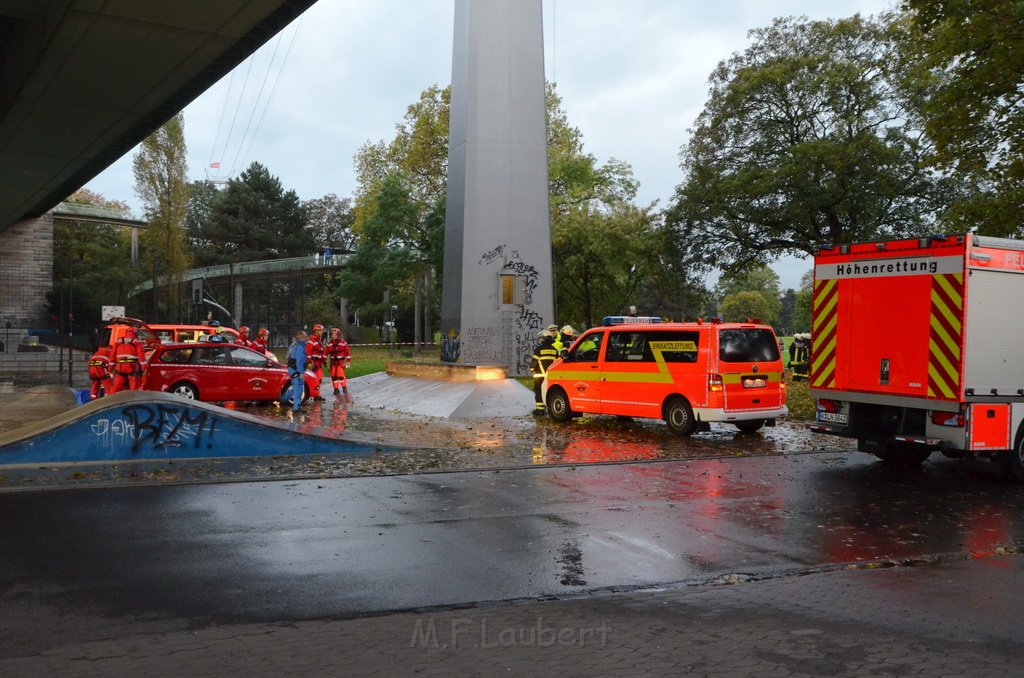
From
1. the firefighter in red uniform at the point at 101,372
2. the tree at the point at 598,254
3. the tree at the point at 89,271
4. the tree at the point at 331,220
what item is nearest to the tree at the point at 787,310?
the tree at the point at 331,220

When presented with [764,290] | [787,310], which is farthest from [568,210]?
[787,310]

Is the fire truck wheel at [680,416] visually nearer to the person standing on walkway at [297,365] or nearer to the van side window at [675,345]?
the van side window at [675,345]

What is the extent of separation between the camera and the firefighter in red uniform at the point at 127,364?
16.0m

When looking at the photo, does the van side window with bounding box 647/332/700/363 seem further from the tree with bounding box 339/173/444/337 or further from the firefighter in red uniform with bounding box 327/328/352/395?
the tree with bounding box 339/173/444/337

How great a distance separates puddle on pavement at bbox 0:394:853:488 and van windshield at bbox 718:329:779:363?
4.45 feet

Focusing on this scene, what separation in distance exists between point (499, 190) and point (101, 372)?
11.8m

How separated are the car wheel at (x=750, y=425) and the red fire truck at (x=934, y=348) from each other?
2576 millimetres

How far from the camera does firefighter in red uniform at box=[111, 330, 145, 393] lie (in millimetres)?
16047

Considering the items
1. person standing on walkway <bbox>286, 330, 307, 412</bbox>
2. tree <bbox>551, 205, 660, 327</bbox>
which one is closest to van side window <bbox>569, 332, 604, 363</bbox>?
person standing on walkway <bbox>286, 330, 307, 412</bbox>

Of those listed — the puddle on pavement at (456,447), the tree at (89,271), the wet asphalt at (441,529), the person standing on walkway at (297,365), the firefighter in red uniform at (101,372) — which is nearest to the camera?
the wet asphalt at (441,529)

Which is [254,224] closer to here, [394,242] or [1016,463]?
[394,242]

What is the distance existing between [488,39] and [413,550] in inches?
782

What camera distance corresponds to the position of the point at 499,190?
24406 mm

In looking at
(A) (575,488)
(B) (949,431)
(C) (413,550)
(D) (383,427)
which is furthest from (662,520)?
(D) (383,427)
